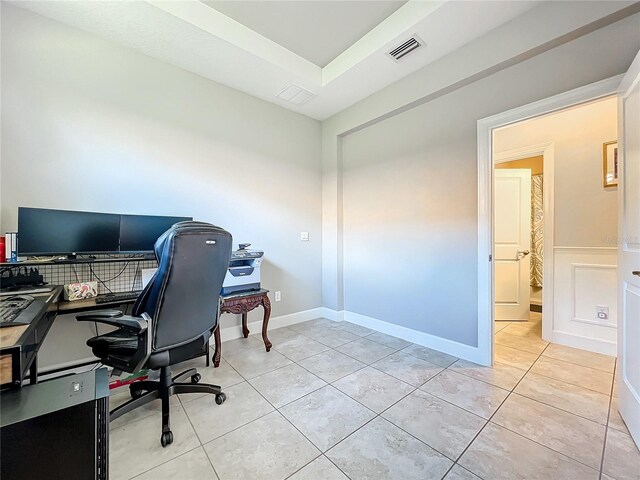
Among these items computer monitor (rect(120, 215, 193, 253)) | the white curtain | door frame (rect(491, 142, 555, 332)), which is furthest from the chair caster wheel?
the white curtain

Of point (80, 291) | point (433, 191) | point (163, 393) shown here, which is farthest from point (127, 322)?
point (433, 191)

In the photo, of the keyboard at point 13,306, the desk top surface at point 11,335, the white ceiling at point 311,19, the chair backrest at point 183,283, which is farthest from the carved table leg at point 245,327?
the white ceiling at point 311,19

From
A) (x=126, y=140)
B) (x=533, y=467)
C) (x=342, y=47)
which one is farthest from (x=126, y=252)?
(x=533, y=467)

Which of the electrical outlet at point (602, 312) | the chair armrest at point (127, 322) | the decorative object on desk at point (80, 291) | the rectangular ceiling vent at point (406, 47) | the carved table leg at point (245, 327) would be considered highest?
the rectangular ceiling vent at point (406, 47)

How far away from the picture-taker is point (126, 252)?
6.99ft

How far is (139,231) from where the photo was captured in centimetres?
222

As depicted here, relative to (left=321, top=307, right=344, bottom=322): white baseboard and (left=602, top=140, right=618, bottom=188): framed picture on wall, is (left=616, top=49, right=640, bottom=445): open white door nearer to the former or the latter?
(left=602, top=140, right=618, bottom=188): framed picture on wall

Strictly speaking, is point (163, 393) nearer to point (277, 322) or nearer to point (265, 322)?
point (265, 322)

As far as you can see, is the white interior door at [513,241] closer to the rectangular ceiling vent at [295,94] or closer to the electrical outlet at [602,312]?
the electrical outlet at [602,312]

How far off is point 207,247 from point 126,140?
1.64 m

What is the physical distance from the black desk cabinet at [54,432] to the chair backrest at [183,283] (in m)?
0.44

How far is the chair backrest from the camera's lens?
4.55ft

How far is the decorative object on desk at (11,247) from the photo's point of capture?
1747 mm

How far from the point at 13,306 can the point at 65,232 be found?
764mm
